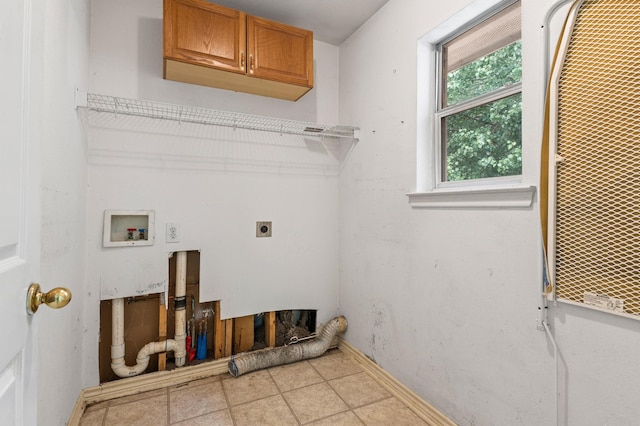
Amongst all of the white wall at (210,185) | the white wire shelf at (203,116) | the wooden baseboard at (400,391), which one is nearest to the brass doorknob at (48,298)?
the white wire shelf at (203,116)

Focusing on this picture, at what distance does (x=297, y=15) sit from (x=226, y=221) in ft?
5.30

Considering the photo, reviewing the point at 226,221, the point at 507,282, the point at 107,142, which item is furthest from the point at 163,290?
the point at 507,282

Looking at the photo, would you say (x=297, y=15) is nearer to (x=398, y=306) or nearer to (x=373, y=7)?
(x=373, y=7)

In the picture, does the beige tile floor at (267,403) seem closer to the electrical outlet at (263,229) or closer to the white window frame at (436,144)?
the electrical outlet at (263,229)

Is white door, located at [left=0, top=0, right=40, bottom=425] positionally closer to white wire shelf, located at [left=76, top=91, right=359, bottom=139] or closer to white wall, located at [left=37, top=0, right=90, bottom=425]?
white wall, located at [left=37, top=0, right=90, bottom=425]

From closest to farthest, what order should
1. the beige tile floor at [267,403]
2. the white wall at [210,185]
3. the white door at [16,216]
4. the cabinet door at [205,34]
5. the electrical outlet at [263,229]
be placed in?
1. the white door at [16,216]
2. the beige tile floor at [267,403]
3. the cabinet door at [205,34]
4. the white wall at [210,185]
5. the electrical outlet at [263,229]

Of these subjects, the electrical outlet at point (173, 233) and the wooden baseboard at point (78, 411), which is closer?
the wooden baseboard at point (78, 411)

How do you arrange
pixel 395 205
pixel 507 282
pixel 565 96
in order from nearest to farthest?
pixel 565 96 < pixel 507 282 < pixel 395 205

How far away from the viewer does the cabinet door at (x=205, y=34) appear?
6.15 ft

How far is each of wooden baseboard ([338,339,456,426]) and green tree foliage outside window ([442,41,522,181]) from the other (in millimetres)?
1324

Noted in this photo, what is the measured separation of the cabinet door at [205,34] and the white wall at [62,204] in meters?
0.47

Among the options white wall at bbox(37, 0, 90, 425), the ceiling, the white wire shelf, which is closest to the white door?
white wall at bbox(37, 0, 90, 425)

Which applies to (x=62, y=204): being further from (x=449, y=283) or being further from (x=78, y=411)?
(x=449, y=283)

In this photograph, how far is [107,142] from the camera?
79.1 inches
